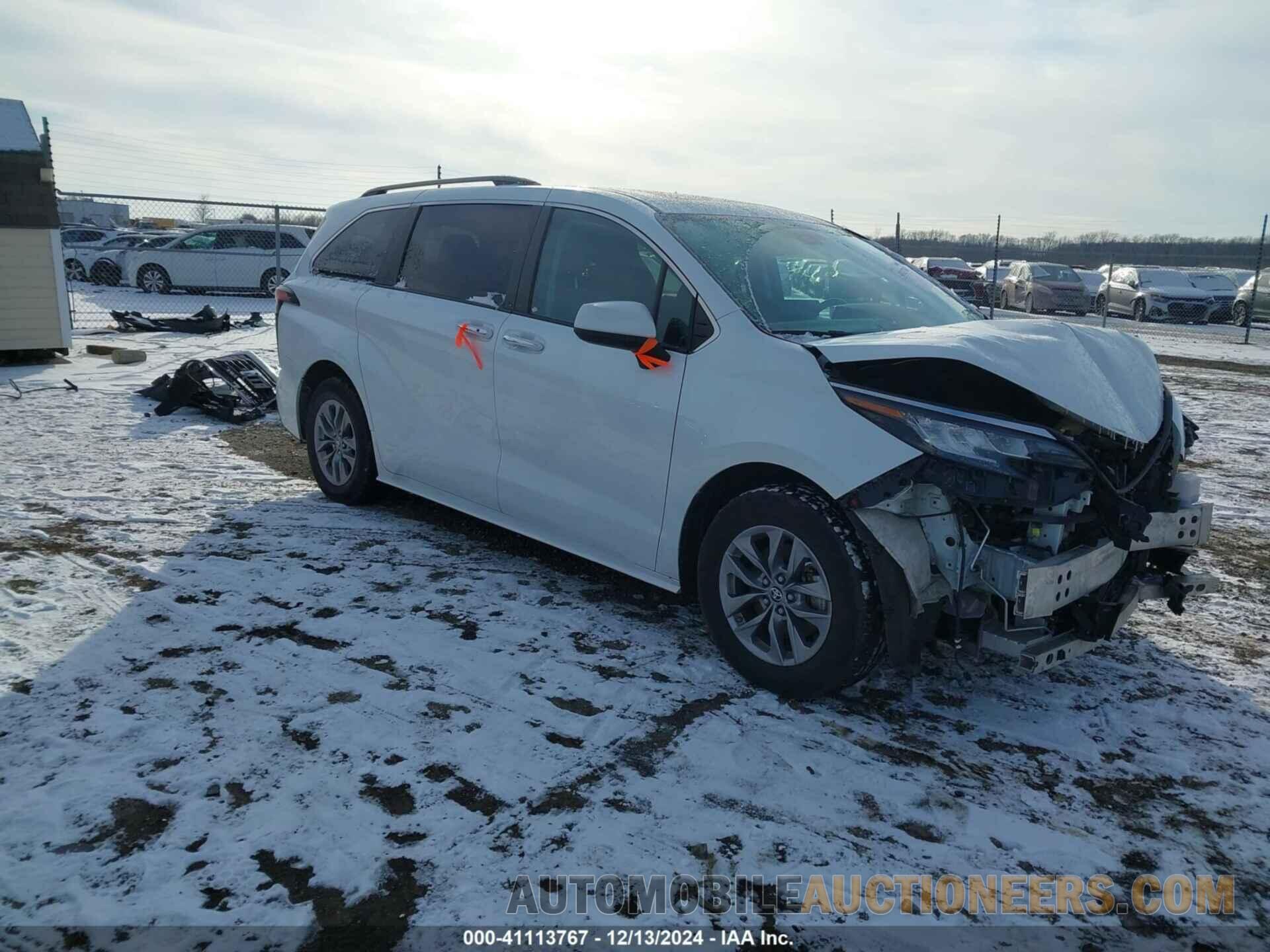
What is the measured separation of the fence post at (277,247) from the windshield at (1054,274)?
18849 mm

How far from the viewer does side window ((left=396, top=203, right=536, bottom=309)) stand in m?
4.79

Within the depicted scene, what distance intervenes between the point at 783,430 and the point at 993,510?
2.56ft

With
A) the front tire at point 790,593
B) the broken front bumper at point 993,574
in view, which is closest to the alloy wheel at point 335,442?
the front tire at point 790,593

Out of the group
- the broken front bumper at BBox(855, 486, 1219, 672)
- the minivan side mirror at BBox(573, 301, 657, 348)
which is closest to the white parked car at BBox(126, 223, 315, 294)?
the minivan side mirror at BBox(573, 301, 657, 348)

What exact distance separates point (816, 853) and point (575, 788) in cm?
77

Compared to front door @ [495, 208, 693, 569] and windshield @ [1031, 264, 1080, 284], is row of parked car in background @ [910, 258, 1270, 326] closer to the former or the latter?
windshield @ [1031, 264, 1080, 284]

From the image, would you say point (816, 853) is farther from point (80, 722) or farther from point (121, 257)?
point (121, 257)

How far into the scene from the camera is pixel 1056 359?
3400mm

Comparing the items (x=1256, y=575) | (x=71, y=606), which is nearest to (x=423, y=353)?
(x=71, y=606)

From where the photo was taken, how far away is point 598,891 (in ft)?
Result: 8.43

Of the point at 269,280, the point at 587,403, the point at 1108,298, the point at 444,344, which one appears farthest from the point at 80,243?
the point at 587,403

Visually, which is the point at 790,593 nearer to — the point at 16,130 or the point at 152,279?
the point at 16,130

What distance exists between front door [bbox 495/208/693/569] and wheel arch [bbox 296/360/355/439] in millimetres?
1628

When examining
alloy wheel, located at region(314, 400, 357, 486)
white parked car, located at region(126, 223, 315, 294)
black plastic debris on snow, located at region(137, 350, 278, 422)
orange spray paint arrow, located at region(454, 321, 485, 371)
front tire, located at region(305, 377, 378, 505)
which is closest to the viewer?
orange spray paint arrow, located at region(454, 321, 485, 371)
